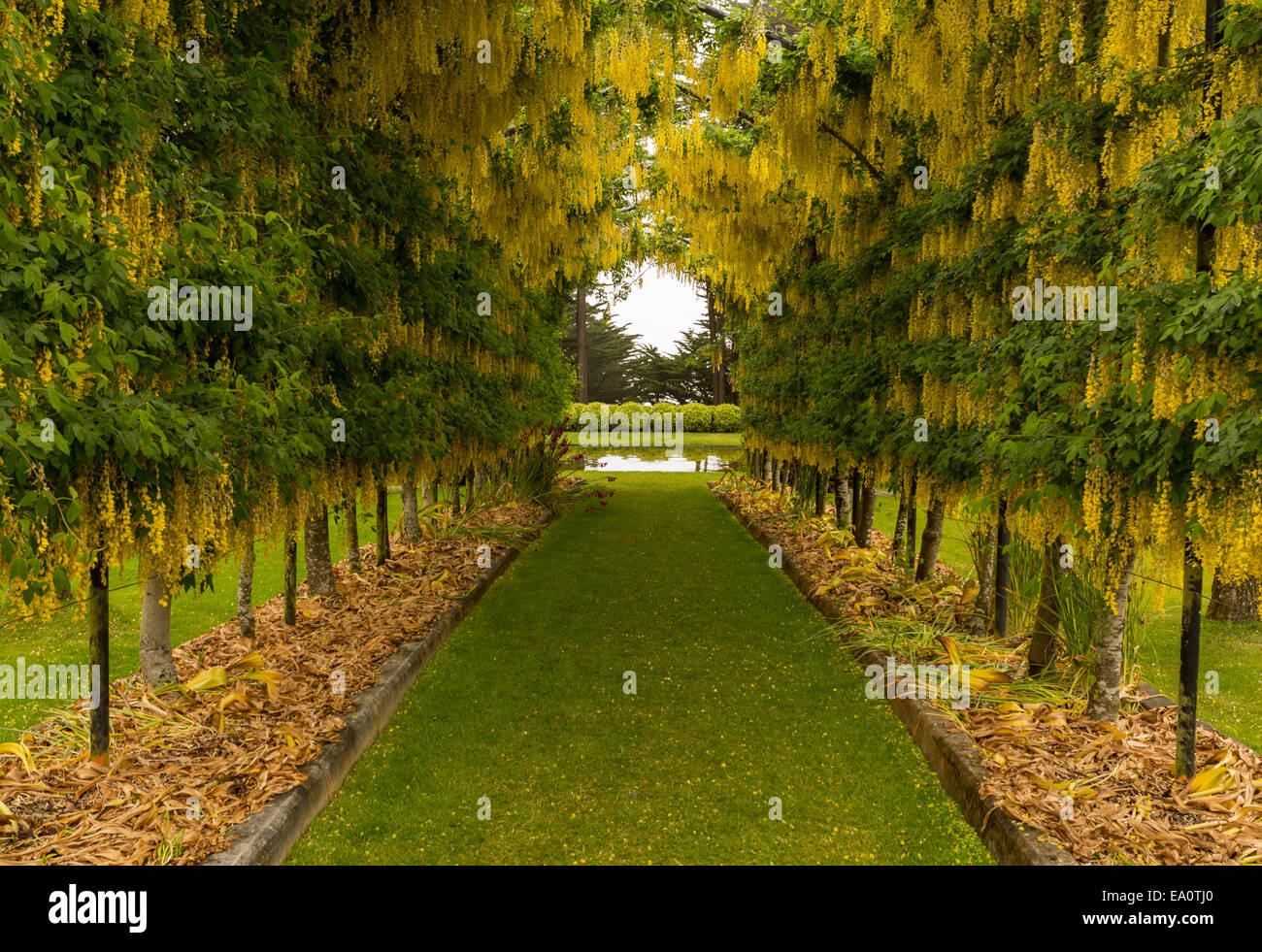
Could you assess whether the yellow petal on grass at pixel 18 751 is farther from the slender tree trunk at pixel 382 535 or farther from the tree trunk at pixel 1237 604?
the tree trunk at pixel 1237 604

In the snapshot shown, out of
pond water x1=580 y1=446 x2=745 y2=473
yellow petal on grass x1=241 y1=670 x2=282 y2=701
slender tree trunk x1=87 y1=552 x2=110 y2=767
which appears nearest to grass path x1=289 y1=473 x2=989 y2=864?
yellow petal on grass x1=241 y1=670 x2=282 y2=701

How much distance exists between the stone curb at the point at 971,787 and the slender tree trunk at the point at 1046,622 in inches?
31.8

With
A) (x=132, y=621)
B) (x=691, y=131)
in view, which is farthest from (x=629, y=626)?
(x=691, y=131)

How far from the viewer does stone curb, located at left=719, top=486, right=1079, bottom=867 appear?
3.10m

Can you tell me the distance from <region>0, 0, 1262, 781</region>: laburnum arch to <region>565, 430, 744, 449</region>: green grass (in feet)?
72.1

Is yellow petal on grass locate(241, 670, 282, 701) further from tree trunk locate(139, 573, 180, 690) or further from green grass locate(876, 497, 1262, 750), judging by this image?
green grass locate(876, 497, 1262, 750)

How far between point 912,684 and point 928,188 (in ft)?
13.4

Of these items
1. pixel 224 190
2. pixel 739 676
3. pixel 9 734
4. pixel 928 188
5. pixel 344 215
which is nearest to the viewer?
pixel 224 190

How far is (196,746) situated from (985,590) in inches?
215

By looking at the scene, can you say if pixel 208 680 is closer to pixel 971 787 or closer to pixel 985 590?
pixel 971 787

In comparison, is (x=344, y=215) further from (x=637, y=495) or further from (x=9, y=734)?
(x=637, y=495)

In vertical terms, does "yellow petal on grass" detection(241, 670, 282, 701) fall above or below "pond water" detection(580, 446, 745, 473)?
below

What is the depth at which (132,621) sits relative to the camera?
6926mm

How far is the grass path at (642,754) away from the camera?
11.6 ft
